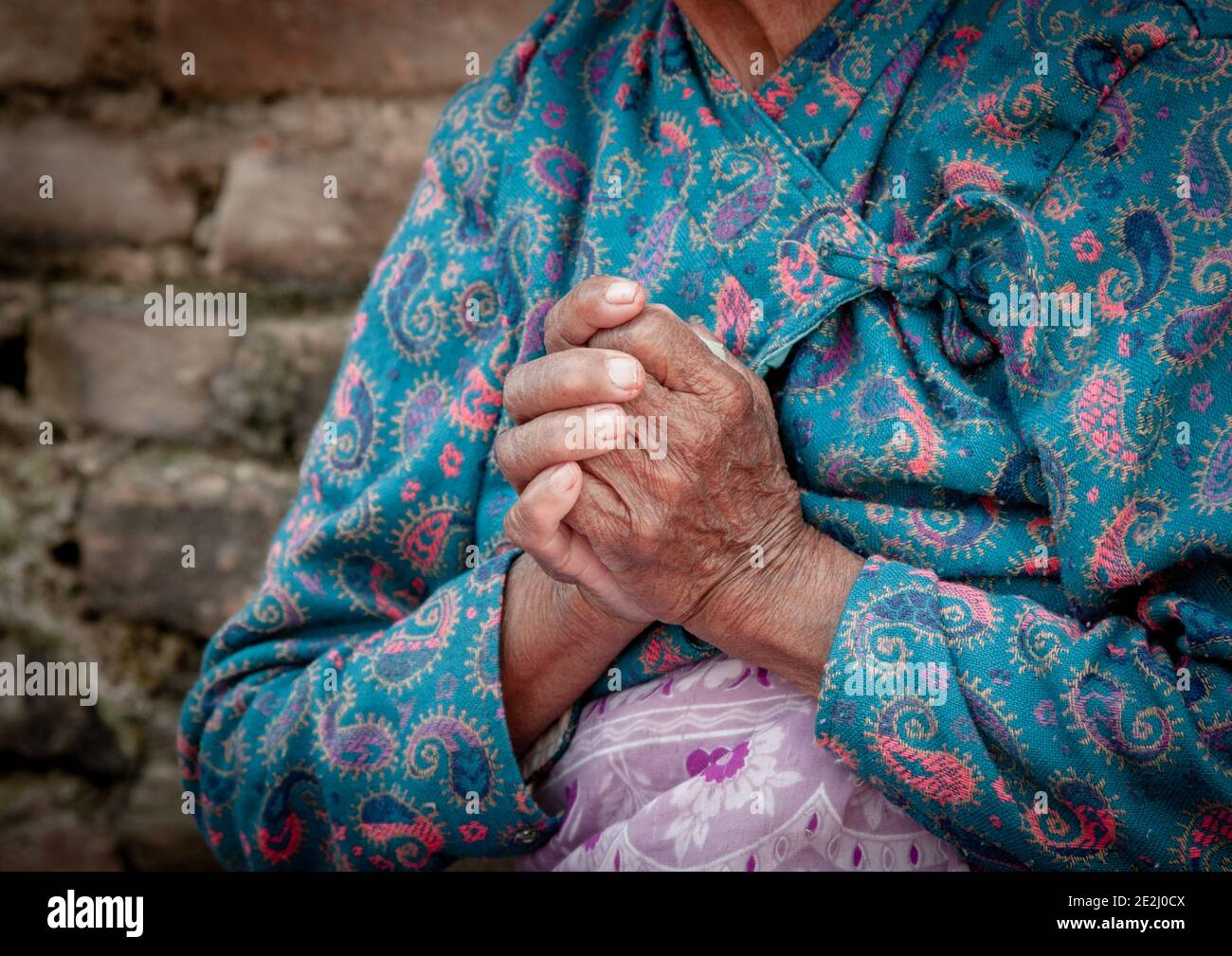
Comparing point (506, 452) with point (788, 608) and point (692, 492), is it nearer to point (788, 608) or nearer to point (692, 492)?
point (692, 492)

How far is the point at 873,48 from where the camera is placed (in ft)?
3.92

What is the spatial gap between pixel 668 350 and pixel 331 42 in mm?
1255

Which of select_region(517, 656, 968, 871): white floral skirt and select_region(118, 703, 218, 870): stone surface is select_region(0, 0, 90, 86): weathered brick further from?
select_region(517, 656, 968, 871): white floral skirt

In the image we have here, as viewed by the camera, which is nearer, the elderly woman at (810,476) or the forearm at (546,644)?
the elderly woman at (810,476)

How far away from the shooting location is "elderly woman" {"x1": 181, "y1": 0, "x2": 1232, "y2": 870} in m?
1.04

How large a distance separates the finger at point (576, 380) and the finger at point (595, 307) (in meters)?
0.03

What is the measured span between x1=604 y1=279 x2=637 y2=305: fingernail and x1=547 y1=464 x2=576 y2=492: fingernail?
16cm

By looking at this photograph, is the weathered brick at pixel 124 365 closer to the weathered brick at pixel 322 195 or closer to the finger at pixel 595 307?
the weathered brick at pixel 322 195

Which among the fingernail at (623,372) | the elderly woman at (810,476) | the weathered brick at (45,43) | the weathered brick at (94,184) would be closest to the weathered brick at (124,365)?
the weathered brick at (94,184)

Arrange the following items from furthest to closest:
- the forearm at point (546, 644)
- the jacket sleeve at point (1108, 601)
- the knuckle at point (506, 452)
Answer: the forearm at point (546, 644) → the knuckle at point (506, 452) → the jacket sleeve at point (1108, 601)

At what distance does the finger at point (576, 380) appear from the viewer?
104cm

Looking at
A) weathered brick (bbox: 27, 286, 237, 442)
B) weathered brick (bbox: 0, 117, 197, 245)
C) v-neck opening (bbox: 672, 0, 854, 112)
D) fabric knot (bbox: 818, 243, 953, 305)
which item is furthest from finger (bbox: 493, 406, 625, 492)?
weathered brick (bbox: 0, 117, 197, 245)
